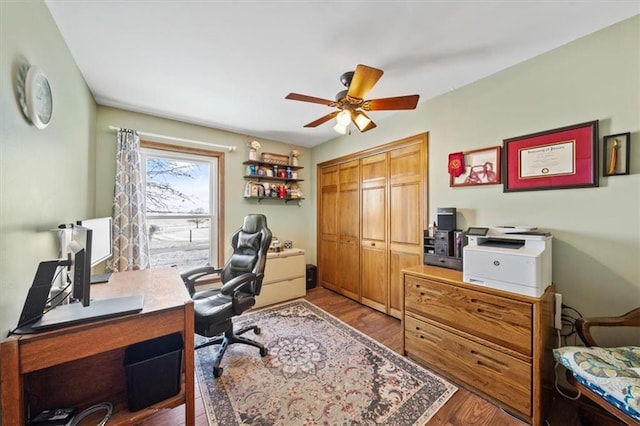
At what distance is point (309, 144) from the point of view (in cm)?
410

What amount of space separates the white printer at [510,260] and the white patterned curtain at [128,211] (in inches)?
127

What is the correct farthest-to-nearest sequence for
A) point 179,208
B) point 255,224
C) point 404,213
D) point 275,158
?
1. point 275,158
2. point 179,208
3. point 404,213
4. point 255,224

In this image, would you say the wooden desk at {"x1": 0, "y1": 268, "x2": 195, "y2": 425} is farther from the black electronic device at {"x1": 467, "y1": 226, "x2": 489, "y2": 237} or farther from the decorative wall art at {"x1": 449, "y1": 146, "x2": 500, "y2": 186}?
the decorative wall art at {"x1": 449, "y1": 146, "x2": 500, "y2": 186}

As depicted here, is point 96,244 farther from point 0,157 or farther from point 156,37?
point 156,37

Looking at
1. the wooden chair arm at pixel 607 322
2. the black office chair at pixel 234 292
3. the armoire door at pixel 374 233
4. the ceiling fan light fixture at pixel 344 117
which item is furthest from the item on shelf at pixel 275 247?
the wooden chair arm at pixel 607 322

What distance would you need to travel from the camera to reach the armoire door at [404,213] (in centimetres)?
262

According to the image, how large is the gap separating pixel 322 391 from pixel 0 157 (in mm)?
2099

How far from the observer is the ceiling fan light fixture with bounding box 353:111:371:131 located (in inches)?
80.3

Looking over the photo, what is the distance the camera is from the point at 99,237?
1833 millimetres

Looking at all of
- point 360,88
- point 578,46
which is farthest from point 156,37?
point 578,46

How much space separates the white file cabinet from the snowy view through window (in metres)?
0.90

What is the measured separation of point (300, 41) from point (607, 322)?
8.54ft

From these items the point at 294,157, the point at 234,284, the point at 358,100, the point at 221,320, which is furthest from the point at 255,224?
the point at 294,157

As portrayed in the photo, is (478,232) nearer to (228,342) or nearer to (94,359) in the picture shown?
(228,342)
